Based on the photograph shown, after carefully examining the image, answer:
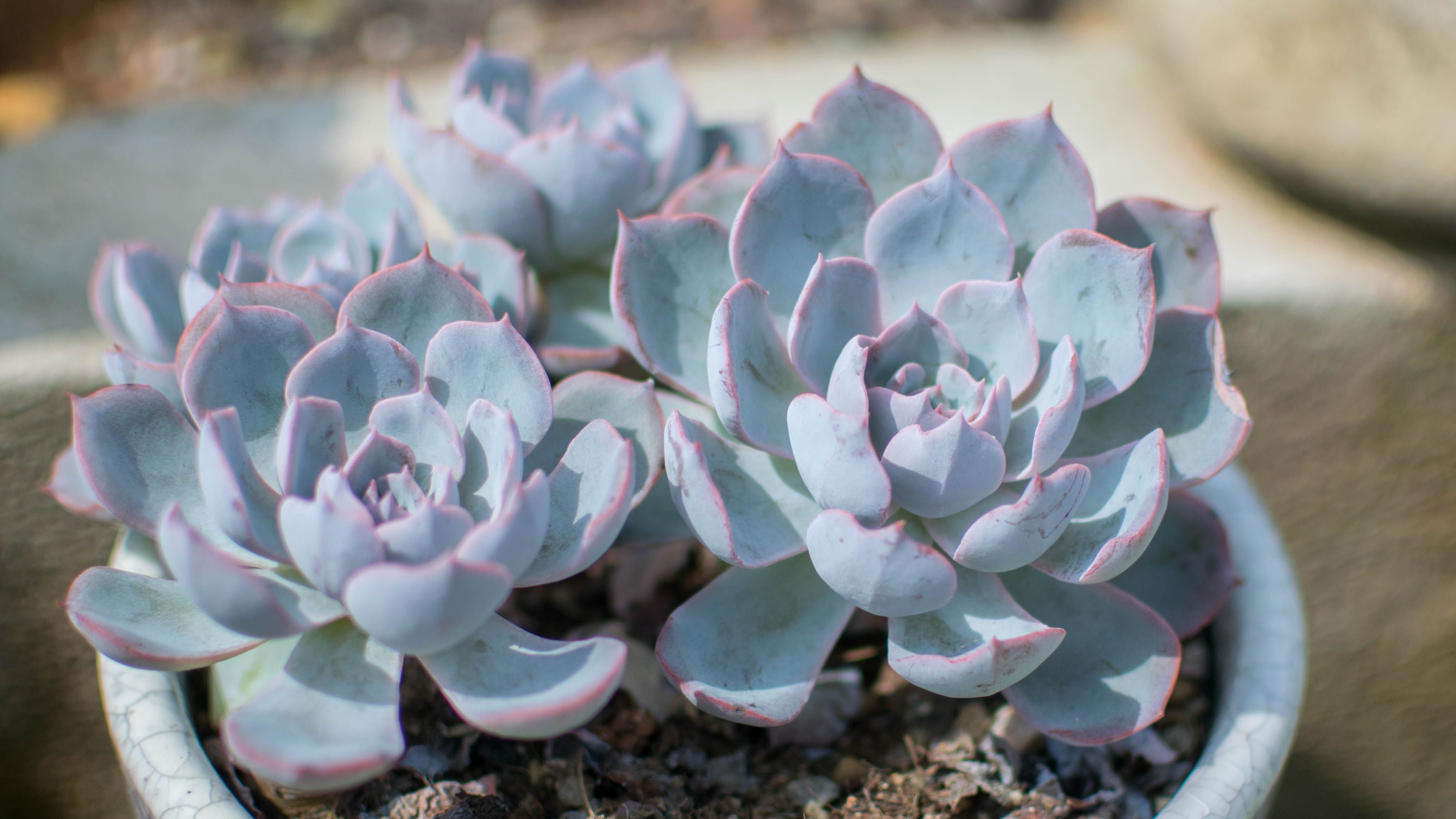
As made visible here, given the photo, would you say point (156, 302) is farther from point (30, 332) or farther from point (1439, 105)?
point (1439, 105)

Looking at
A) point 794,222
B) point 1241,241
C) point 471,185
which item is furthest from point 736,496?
point 1241,241

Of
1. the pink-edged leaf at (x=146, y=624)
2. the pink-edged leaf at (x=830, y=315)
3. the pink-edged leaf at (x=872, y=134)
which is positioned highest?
the pink-edged leaf at (x=872, y=134)

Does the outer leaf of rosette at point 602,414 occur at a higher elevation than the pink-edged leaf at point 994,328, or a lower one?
lower

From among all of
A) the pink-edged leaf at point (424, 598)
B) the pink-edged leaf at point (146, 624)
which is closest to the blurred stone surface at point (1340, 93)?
the pink-edged leaf at point (424, 598)

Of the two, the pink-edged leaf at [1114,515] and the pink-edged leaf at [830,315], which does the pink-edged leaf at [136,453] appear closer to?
the pink-edged leaf at [830,315]

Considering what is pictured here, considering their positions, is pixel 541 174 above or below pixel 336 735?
above

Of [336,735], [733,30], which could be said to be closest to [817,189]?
[336,735]
